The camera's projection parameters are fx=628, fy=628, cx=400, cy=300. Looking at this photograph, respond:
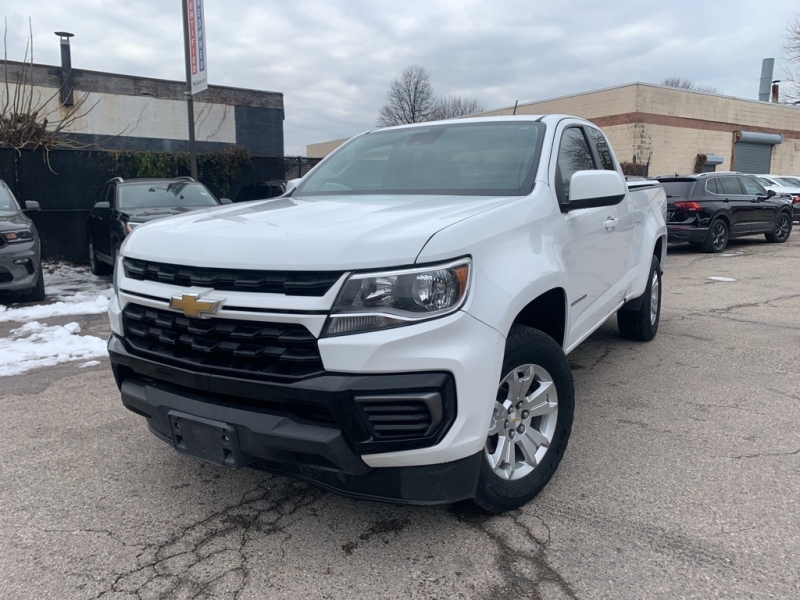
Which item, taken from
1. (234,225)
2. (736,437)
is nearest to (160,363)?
A: (234,225)

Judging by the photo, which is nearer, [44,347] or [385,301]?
[385,301]

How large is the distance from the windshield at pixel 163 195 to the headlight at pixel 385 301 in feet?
26.5

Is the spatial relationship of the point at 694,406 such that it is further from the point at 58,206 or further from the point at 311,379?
the point at 58,206

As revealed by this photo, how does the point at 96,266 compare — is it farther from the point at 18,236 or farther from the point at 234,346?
the point at 234,346

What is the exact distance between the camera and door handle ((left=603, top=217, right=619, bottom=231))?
4031 mm

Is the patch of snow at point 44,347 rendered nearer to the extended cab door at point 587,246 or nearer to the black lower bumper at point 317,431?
the black lower bumper at point 317,431

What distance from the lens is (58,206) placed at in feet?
39.3

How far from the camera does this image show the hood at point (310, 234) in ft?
7.48

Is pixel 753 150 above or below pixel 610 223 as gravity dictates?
above

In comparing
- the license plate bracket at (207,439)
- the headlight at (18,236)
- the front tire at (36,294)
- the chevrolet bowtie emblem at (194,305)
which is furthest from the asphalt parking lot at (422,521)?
the front tire at (36,294)

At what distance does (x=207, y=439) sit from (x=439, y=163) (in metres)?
2.07

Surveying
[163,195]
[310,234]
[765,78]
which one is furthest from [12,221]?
[765,78]

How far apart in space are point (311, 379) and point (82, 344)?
14.9 feet

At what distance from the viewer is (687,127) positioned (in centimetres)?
2870
